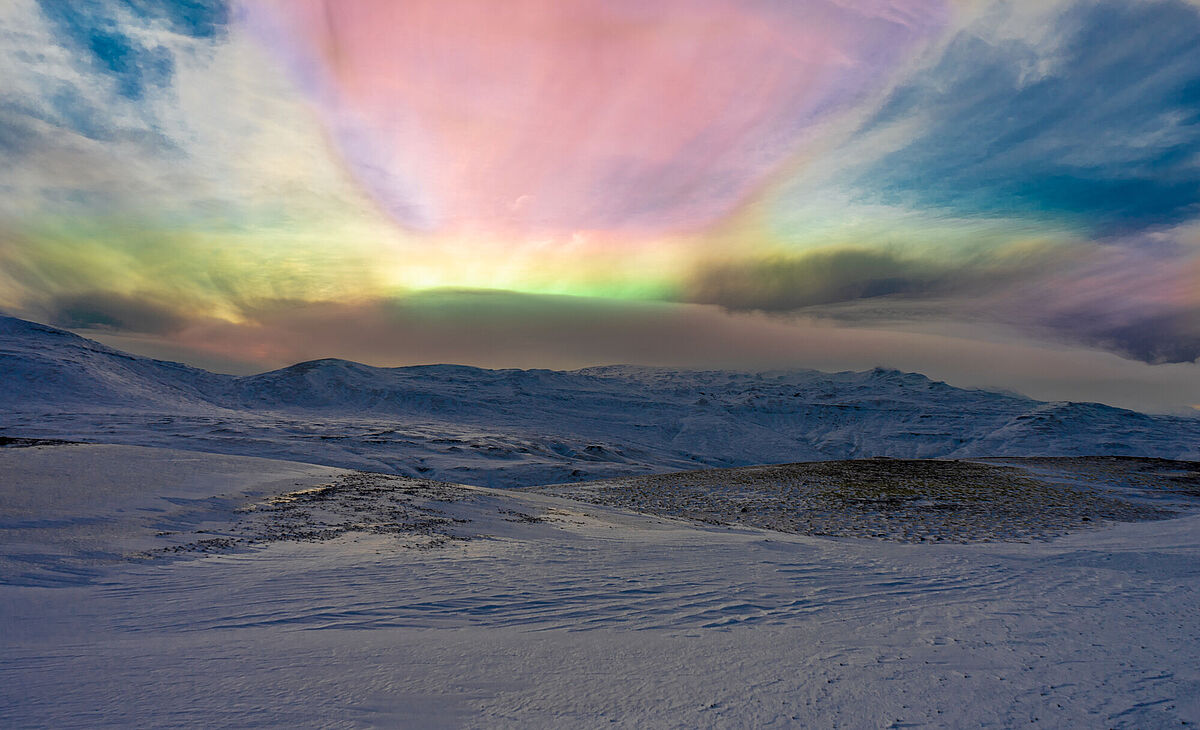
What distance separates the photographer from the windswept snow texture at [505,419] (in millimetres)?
53406

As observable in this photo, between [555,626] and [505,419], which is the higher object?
[505,419]

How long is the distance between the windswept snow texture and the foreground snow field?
113 feet

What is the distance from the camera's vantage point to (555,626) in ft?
23.3

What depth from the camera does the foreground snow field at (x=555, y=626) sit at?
4855 millimetres

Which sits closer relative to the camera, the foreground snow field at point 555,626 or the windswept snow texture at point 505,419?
the foreground snow field at point 555,626

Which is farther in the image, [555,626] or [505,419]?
[505,419]

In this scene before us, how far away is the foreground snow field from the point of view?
486 cm

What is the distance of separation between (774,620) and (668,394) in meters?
144

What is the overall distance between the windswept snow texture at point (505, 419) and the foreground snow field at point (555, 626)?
34.6 meters

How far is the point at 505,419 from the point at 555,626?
4075 inches

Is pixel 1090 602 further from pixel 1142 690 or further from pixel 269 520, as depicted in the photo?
pixel 269 520

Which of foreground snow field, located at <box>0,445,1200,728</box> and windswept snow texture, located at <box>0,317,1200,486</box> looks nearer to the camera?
foreground snow field, located at <box>0,445,1200,728</box>

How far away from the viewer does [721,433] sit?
358 ft

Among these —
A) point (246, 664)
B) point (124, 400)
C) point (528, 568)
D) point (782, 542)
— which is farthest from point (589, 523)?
point (124, 400)
